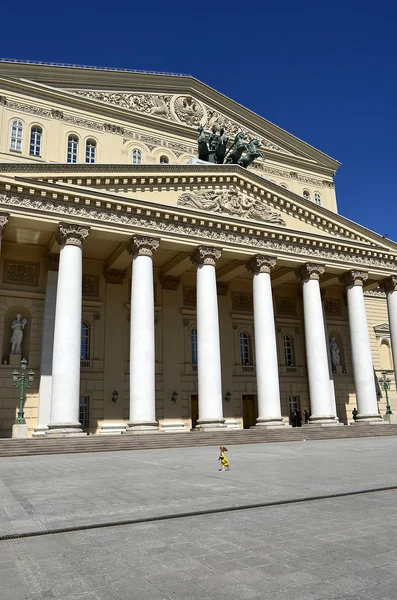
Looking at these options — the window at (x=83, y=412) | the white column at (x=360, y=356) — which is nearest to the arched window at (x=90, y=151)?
the window at (x=83, y=412)

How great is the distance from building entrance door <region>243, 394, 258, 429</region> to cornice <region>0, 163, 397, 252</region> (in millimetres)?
13752

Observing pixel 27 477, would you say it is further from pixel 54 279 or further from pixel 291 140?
pixel 291 140

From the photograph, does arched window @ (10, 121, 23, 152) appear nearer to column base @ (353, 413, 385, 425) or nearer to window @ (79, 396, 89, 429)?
window @ (79, 396, 89, 429)

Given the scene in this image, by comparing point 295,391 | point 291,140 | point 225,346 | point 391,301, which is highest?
point 291,140

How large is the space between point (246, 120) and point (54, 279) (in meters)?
26.4

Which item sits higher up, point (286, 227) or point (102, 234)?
point (286, 227)

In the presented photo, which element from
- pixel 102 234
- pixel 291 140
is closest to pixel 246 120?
pixel 291 140

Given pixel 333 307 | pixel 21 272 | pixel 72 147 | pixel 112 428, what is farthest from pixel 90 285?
pixel 333 307

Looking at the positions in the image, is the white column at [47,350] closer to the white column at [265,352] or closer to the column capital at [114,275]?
the column capital at [114,275]

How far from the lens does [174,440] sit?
22938 millimetres

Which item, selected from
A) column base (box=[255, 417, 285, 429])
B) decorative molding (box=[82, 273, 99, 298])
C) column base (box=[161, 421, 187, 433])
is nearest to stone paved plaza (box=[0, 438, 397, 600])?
column base (box=[255, 417, 285, 429])

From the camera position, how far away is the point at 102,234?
2711 cm

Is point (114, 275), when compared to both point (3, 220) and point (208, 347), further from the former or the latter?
point (3, 220)

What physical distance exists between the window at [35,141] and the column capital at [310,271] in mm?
21211
